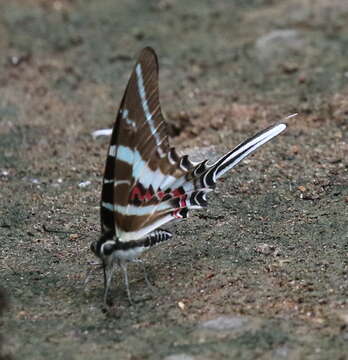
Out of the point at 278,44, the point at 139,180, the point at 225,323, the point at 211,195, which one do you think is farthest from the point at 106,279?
the point at 278,44

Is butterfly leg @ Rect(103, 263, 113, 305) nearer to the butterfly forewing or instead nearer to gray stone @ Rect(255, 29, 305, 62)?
the butterfly forewing

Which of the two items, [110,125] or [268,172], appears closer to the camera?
[268,172]

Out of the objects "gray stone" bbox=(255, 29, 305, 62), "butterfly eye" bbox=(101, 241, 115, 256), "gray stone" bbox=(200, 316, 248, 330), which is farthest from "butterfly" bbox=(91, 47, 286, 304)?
"gray stone" bbox=(255, 29, 305, 62)

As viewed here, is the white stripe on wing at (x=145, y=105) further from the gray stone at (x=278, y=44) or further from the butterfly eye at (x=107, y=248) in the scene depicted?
the gray stone at (x=278, y=44)

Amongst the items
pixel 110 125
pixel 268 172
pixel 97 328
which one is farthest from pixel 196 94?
pixel 97 328

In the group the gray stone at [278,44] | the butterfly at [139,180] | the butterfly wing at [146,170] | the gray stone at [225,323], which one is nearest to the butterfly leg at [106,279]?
the butterfly at [139,180]

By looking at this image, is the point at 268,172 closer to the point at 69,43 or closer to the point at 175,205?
the point at 175,205
